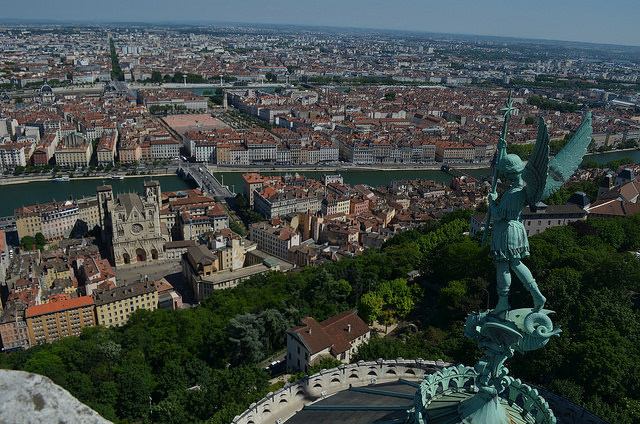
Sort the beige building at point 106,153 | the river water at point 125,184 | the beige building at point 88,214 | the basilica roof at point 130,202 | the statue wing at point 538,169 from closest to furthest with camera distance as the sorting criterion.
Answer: the statue wing at point 538,169 → the basilica roof at point 130,202 → the beige building at point 88,214 → the river water at point 125,184 → the beige building at point 106,153

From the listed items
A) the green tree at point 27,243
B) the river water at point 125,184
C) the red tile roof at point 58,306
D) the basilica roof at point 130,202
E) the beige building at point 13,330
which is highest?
the basilica roof at point 130,202

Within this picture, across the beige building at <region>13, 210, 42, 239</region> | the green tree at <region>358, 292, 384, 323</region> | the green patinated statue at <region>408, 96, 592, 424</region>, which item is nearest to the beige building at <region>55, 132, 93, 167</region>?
the beige building at <region>13, 210, 42, 239</region>

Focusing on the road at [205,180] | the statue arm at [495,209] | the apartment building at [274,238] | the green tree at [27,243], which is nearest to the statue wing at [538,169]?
the statue arm at [495,209]

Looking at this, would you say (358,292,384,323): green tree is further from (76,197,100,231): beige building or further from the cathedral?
Result: (76,197,100,231): beige building

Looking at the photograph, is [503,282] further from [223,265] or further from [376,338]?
[223,265]

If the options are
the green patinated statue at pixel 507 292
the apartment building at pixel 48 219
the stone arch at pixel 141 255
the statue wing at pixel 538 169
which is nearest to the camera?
the statue wing at pixel 538 169

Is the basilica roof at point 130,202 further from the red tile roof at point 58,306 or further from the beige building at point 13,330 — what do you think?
the beige building at point 13,330
